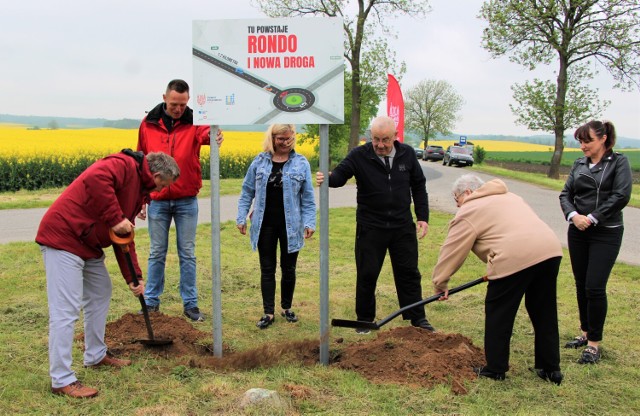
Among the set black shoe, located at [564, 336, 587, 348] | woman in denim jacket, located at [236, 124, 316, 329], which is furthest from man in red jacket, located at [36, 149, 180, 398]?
black shoe, located at [564, 336, 587, 348]

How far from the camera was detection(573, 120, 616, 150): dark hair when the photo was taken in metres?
4.42

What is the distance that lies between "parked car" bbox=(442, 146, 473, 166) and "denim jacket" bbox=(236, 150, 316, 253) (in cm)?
3840

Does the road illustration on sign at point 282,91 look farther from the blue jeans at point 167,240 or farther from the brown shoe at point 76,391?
the brown shoe at point 76,391

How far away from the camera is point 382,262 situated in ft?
16.3

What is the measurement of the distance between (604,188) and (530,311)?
1241 millimetres

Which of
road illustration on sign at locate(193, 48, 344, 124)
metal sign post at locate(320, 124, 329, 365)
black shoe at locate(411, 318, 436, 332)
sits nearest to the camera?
road illustration on sign at locate(193, 48, 344, 124)

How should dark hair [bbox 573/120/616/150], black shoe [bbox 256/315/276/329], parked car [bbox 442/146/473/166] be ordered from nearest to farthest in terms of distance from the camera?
dark hair [bbox 573/120/616/150] < black shoe [bbox 256/315/276/329] < parked car [bbox 442/146/473/166]

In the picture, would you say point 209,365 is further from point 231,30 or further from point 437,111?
point 437,111

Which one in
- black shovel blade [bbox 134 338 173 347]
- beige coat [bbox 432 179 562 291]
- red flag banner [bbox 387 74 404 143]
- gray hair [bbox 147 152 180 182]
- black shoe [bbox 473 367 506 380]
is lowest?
black shoe [bbox 473 367 506 380]

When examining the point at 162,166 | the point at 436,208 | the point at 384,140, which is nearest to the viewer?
the point at 162,166

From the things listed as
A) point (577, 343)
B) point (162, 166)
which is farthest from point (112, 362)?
point (577, 343)

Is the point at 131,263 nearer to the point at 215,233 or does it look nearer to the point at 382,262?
the point at 215,233

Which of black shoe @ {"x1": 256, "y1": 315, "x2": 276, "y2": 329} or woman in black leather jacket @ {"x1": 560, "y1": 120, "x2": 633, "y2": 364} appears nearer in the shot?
woman in black leather jacket @ {"x1": 560, "y1": 120, "x2": 633, "y2": 364}

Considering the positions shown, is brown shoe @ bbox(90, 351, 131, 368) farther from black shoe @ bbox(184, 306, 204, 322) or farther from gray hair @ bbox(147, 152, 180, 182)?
gray hair @ bbox(147, 152, 180, 182)
